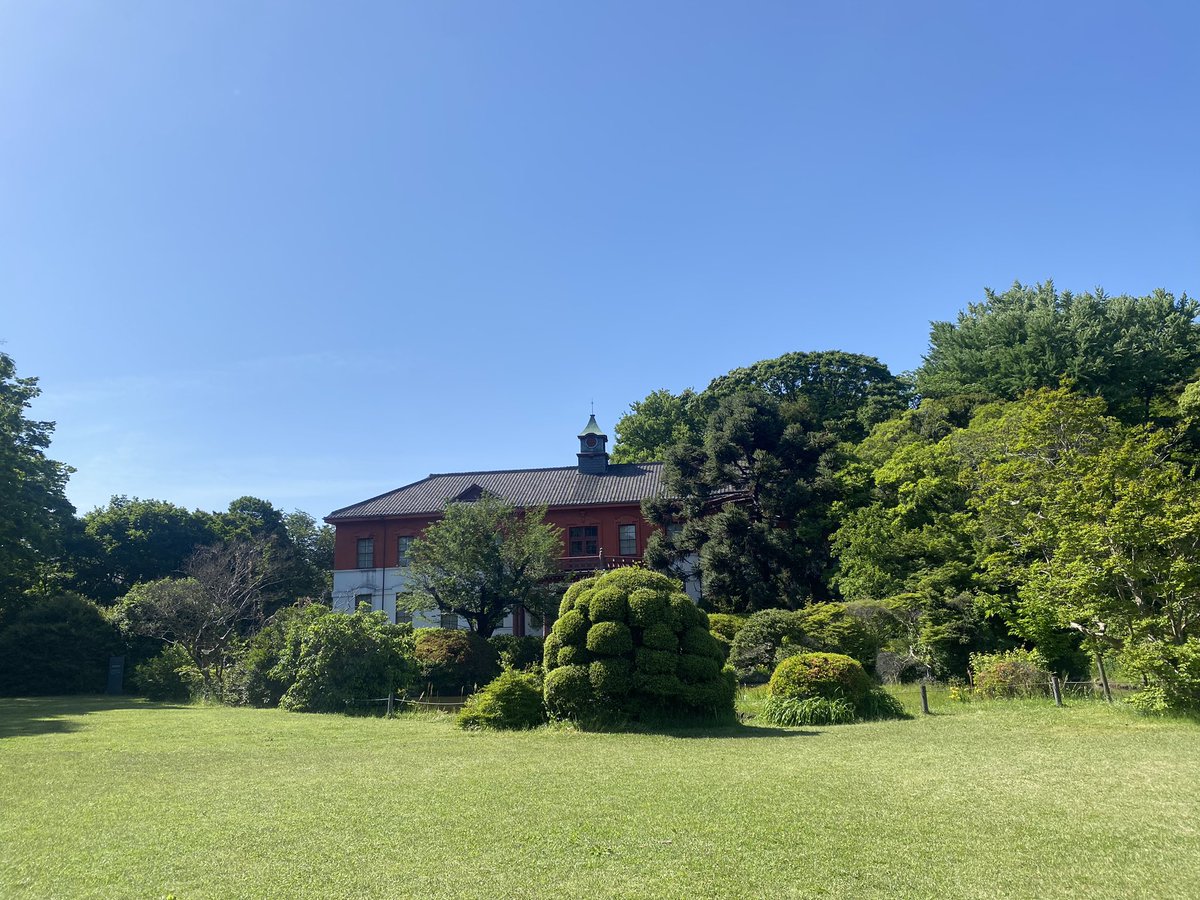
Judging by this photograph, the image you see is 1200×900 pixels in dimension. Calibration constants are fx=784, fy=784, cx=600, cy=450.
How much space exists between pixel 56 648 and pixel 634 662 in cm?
2803

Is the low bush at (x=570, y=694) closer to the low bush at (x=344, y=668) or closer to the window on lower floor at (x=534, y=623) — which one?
the low bush at (x=344, y=668)

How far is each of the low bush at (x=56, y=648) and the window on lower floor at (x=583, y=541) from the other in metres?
21.3

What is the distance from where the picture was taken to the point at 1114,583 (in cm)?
1667

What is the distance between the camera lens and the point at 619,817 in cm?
801

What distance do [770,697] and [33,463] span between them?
32.6 m

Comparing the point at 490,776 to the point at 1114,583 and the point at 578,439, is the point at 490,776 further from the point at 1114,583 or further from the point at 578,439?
the point at 578,439

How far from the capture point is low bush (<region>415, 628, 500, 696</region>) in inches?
941

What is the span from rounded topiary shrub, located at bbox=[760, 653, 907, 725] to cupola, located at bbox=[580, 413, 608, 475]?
27598 mm

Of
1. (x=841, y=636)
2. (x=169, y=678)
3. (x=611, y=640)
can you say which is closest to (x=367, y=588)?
(x=169, y=678)

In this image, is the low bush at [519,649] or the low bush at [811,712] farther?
the low bush at [519,649]

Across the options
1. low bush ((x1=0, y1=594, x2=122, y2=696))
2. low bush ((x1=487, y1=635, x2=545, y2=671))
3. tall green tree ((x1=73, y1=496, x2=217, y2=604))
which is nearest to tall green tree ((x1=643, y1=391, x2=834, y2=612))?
low bush ((x1=487, y1=635, x2=545, y2=671))

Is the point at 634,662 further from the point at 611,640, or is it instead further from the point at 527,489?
the point at 527,489

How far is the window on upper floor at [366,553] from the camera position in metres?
43.6

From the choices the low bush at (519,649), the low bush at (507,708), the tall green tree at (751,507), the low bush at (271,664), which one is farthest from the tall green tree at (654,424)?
the low bush at (507,708)
